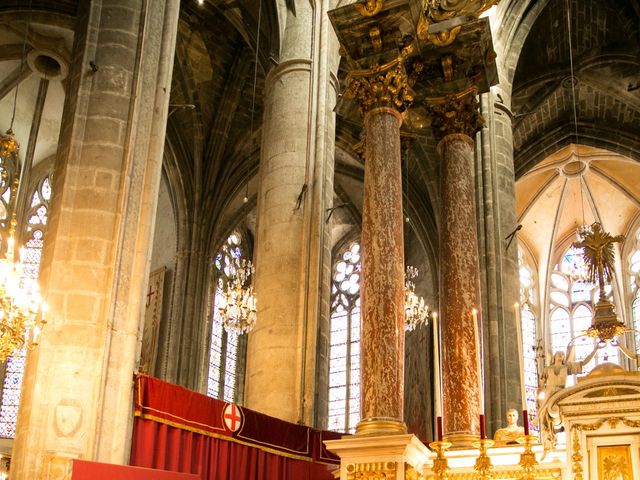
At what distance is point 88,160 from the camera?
9.98 meters

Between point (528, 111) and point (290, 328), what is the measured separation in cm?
1186

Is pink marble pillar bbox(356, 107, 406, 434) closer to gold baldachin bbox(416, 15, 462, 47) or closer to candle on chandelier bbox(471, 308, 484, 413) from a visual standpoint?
candle on chandelier bbox(471, 308, 484, 413)

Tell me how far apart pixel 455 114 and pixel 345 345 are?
583 inches

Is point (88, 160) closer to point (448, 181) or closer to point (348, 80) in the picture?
point (348, 80)

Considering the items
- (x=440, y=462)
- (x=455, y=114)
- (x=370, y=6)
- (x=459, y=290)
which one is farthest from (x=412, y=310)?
(x=440, y=462)

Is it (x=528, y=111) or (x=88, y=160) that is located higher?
(x=528, y=111)

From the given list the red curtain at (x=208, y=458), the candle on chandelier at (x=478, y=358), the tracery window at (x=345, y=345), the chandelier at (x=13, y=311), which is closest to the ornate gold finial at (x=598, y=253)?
the candle on chandelier at (x=478, y=358)

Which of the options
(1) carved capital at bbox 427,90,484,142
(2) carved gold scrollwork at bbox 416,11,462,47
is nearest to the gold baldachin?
(2) carved gold scrollwork at bbox 416,11,462,47

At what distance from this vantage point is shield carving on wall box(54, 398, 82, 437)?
877 cm

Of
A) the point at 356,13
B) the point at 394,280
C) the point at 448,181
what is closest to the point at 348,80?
the point at 356,13

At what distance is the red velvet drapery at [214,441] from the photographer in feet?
30.8

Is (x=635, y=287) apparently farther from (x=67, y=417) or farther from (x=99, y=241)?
(x=67, y=417)

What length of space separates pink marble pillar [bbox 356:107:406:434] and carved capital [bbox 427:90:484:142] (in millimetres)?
1106

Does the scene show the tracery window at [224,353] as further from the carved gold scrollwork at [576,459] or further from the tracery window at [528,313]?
the carved gold scrollwork at [576,459]
